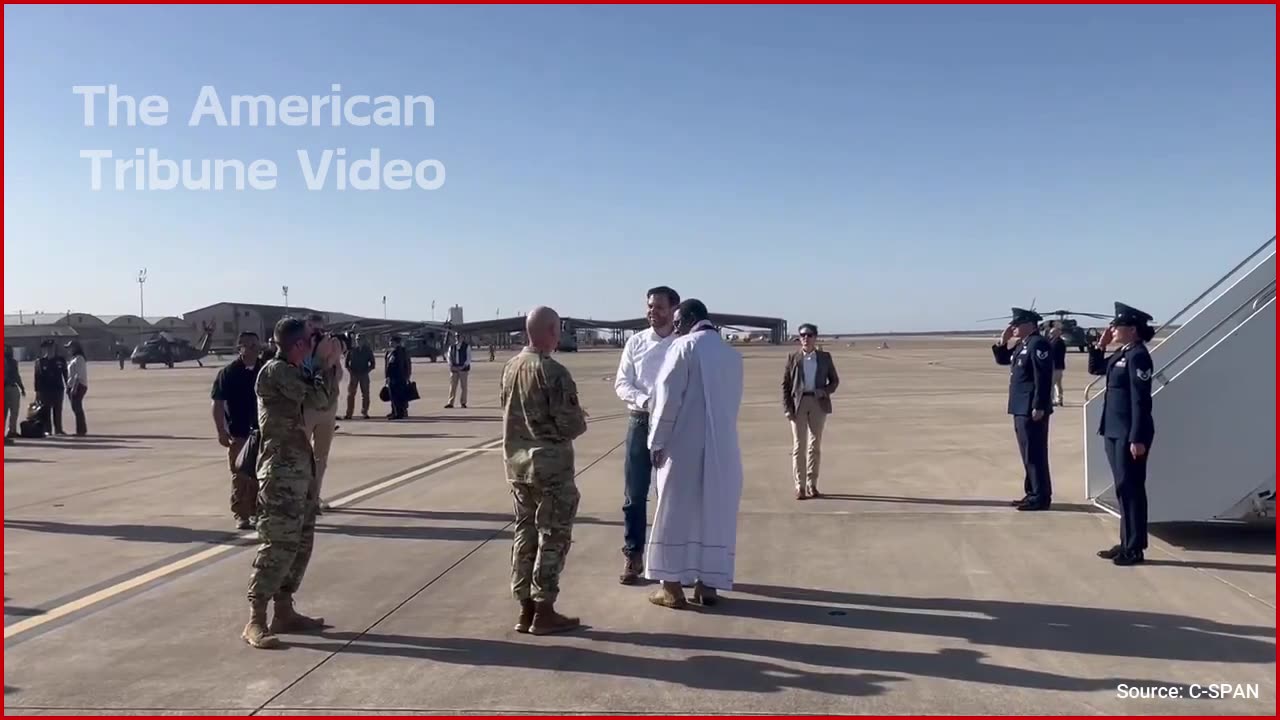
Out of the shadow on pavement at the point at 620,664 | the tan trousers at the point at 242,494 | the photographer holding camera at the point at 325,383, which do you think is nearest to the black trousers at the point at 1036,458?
the shadow on pavement at the point at 620,664

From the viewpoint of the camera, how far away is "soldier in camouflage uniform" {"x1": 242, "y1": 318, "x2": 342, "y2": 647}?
5004mm

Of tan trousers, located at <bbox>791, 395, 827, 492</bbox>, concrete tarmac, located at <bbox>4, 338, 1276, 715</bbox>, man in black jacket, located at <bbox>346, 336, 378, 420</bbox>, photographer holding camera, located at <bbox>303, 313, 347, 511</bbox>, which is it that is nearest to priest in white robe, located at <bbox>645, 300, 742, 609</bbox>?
concrete tarmac, located at <bbox>4, 338, 1276, 715</bbox>

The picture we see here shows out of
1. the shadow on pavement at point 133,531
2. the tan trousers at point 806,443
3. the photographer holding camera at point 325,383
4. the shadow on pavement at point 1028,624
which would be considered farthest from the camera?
the tan trousers at point 806,443

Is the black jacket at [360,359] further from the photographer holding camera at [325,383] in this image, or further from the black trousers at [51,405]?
the photographer holding camera at [325,383]

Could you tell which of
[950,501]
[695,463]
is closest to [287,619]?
[695,463]

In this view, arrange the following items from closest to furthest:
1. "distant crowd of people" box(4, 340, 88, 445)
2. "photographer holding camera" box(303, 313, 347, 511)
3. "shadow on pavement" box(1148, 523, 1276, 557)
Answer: "photographer holding camera" box(303, 313, 347, 511) → "shadow on pavement" box(1148, 523, 1276, 557) → "distant crowd of people" box(4, 340, 88, 445)

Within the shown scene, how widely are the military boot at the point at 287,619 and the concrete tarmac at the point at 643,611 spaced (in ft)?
0.58

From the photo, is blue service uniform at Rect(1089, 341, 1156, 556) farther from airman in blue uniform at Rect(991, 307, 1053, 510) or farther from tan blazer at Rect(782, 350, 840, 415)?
tan blazer at Rect(782, 350, 840, 415)

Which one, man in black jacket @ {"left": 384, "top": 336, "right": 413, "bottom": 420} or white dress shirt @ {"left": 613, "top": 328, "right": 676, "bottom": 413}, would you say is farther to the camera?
man in black jacket @ {"left": 384, "top": 336, "right": 413, "bottom": 420}

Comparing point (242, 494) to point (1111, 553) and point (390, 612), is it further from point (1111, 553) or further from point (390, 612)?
point (1111, 553)

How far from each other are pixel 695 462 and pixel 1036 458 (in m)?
4.39

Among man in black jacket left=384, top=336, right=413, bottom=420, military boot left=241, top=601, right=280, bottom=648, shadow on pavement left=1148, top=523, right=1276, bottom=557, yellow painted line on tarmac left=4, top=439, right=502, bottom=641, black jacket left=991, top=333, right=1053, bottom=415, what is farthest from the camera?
man in black jacket left=384, top=336, right=413, bottom=420

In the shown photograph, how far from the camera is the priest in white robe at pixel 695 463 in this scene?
5.54 m

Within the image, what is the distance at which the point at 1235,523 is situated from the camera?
768cm
